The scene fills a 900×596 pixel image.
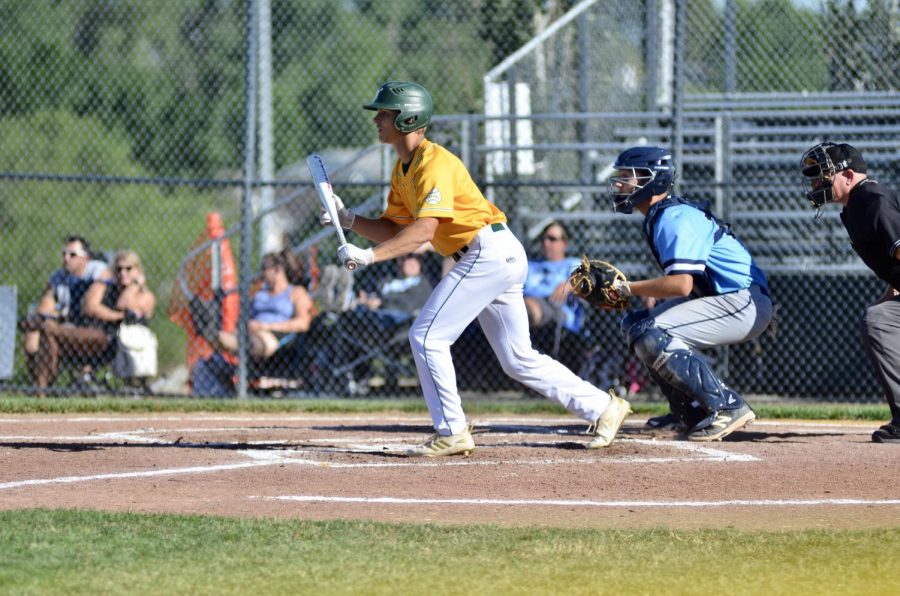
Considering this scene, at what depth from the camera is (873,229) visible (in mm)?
7418

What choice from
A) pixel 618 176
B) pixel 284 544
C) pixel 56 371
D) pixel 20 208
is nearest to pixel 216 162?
pixel 20 208

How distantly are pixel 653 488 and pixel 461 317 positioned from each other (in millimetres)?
1366

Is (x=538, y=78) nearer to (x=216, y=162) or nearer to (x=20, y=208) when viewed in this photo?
(x=20, y=208)

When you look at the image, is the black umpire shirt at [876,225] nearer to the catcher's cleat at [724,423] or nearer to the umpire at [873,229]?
the umpire at [873,229]

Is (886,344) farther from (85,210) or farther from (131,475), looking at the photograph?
(85,210)

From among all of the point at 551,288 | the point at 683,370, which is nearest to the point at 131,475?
the point at 683,370

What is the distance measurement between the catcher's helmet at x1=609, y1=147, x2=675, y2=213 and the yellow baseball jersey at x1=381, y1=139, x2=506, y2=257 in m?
1.01

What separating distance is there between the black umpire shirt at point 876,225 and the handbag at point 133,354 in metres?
6.36

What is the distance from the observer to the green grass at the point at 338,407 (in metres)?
9.92

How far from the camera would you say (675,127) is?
1090 centimetres

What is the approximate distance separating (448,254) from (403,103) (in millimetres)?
858

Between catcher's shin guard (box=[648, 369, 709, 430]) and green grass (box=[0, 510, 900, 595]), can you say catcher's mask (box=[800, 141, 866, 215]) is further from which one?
green grass (box=[0, 510, 900, 595])

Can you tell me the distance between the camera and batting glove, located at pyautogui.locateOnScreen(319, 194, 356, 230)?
267 inches

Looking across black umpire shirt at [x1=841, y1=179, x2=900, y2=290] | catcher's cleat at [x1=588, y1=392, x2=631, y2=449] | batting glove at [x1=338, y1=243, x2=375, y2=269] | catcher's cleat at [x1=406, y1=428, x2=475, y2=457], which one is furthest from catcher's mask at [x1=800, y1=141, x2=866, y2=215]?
batting glove at [x1=338, y1=243, x2=375, y2=269]
